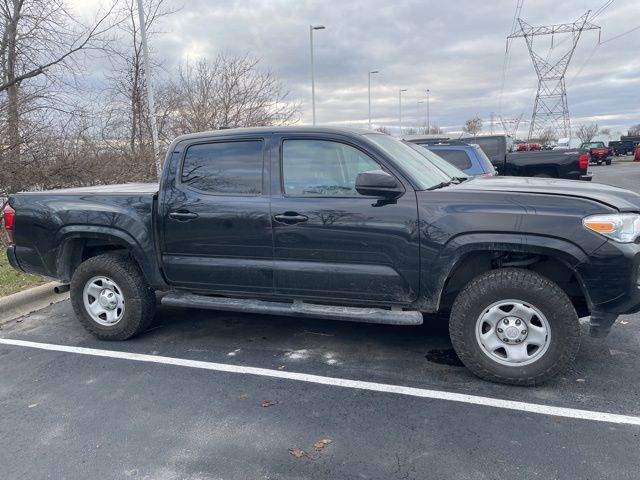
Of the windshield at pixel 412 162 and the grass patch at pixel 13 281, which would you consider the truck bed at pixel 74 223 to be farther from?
the windshield at pixel 412 162

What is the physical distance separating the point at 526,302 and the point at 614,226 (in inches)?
29.9

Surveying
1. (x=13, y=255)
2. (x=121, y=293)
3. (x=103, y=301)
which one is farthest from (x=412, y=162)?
(x=13, y=255)

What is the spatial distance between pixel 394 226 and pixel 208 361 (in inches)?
76.7

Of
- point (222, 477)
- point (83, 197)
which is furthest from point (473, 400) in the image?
point (83, 197)

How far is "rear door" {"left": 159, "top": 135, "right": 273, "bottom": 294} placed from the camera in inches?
163

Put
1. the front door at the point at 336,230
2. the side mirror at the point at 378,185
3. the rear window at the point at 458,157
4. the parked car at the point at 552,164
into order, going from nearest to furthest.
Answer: the side mirror at the point at 378,185, the front door at the point at 336,230, the rear window at the point at 458,157, the parked car at the point at 552,164

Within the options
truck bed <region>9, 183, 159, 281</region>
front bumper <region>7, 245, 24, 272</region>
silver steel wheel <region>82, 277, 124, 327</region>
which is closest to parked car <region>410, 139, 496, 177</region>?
truck bed <region>9, 183, 159, 281</region>

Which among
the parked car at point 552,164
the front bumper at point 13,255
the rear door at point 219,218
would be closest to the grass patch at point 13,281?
the front bumper at point 13,255

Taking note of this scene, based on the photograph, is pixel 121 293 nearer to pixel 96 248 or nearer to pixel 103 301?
pixel 103 301

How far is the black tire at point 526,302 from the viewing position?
135 inches

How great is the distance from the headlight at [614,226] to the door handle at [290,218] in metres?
2.01

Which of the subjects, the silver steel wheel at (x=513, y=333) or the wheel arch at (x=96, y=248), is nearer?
the silver steel wheel at (x=513, y=333)

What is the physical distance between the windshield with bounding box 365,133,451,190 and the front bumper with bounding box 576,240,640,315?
1.27 meters

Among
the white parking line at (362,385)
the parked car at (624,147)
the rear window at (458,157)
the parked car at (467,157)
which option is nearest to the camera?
the white parking line at (362,385)
